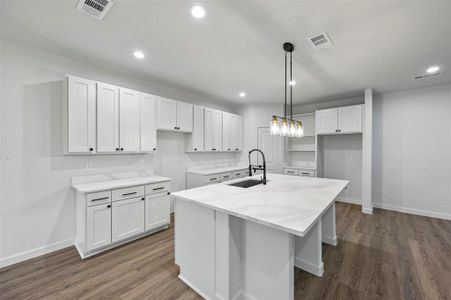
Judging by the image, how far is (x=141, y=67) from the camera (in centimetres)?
300

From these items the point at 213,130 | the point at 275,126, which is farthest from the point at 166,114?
the point at 275,126

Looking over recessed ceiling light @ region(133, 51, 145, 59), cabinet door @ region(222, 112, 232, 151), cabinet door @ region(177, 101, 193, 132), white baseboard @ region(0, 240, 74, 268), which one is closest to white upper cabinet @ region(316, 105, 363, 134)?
cabinet door @ region(222, 112, 232, 151)

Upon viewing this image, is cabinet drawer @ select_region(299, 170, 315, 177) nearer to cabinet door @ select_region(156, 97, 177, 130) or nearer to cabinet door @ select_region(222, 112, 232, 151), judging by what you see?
cabinet door @ select_region(222, 112, 232, 151)

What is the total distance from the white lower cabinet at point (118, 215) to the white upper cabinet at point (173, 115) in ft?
3.70

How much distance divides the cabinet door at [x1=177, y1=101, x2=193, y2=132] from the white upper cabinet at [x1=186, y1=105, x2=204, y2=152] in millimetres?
117

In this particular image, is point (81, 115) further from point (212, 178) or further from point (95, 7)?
point (212, 178)

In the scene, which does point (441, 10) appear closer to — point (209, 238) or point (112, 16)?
point (209, 238)

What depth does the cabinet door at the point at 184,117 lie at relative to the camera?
3796 mm

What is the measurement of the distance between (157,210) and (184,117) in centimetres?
188

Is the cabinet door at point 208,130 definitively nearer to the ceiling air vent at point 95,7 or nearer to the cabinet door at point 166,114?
the cabinet door at point 166,114

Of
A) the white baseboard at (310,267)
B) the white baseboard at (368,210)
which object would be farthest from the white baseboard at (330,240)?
the white baseboard at (368,210)

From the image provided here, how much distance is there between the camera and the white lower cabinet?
7.89 feet

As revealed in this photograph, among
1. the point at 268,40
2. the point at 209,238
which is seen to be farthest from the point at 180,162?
the point at 268,40

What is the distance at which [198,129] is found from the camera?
4.23 m
